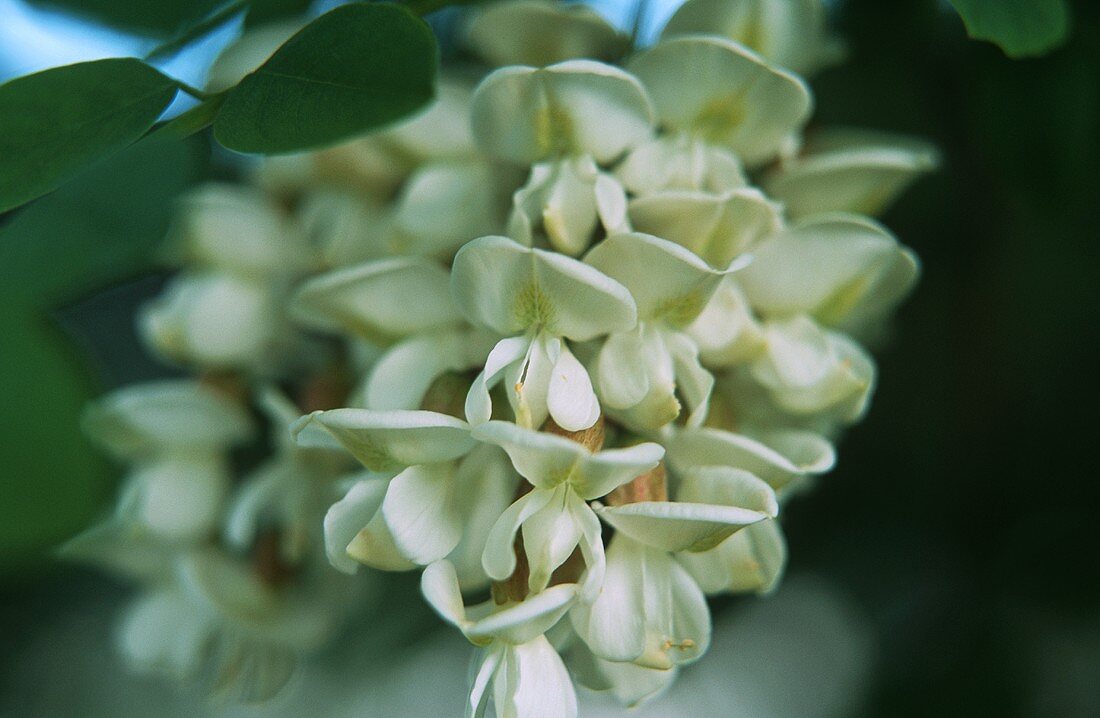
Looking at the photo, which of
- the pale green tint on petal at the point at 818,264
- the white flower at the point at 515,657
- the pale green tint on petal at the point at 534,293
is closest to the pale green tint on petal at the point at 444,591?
the white flower at the point at 515,657

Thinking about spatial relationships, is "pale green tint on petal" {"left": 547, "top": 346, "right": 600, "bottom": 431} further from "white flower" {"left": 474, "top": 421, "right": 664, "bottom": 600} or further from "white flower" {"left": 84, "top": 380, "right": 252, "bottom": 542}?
"white flower" {"left": 84, "top": 380, "right": 252, "bottom": 542}

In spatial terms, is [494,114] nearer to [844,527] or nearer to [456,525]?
[456,525]

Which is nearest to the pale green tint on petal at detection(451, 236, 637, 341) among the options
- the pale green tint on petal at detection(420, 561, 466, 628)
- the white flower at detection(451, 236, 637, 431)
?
the white flower at detection(451, 236, 637, 431)

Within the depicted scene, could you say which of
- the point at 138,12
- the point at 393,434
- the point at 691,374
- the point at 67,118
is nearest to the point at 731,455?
the point at 691,374

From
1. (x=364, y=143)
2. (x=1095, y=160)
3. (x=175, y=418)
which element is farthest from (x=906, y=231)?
(x=175, y=418)

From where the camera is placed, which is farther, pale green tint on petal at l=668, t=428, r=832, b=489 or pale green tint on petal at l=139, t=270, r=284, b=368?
pale green tint on petal at l=139, t=270, r=284, b=368
